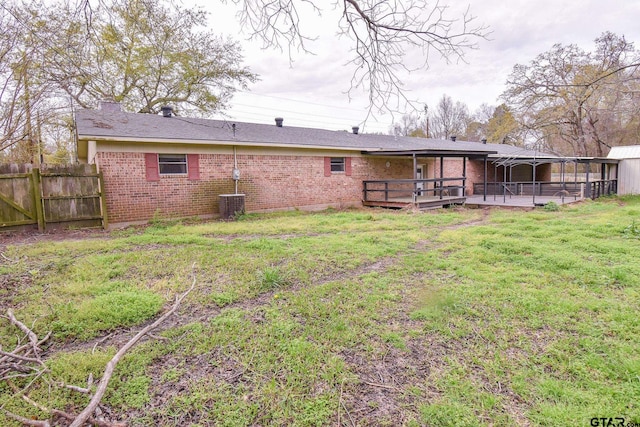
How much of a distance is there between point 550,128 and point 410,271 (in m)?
21.5

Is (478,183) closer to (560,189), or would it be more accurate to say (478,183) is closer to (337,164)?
(560,189)

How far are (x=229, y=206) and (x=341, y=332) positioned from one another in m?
8.51

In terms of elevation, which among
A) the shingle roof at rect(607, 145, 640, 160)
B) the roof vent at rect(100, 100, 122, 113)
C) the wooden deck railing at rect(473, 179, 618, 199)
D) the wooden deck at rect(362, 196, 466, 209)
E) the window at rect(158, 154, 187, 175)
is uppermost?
the roof vent at rect(100, 100, 122, 113)

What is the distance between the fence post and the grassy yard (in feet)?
8.60

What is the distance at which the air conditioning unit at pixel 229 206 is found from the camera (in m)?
11.1

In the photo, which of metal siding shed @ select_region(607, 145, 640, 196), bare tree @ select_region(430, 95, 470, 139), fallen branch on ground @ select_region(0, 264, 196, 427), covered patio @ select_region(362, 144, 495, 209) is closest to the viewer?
fallen branch on ground @ select_region(0, 264, 196, 427)

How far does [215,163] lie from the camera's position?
451 inches

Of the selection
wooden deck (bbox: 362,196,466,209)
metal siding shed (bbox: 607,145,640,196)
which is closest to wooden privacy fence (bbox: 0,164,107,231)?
wooden deck (bbox: 362,196,466,209)

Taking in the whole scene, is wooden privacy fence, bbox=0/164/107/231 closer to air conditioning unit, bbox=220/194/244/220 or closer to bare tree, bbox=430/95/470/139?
air conditioning unit, bbox=220/194/244/220

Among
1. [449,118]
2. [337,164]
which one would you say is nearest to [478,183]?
[337,164]

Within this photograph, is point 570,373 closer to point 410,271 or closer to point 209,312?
point 410,271

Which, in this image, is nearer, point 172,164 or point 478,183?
point 172,164

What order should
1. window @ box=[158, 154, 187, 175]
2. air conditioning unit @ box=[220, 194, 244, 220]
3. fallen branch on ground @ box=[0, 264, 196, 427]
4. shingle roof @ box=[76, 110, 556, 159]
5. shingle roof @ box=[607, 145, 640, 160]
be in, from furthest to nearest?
→ 1. shingle roof @ box=[607, 145, 640, 160]
2. air conditioning unit @ box=[220, 194, 244, 220]
3. window @ box=[158, 154, 187, 175]
4. shingle roof @ box=[76, 110, 556, 159]
5. fallen branch on ground @ box=[0, 264, 196, 427]

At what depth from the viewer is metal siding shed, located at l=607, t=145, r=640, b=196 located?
61.9 ft
